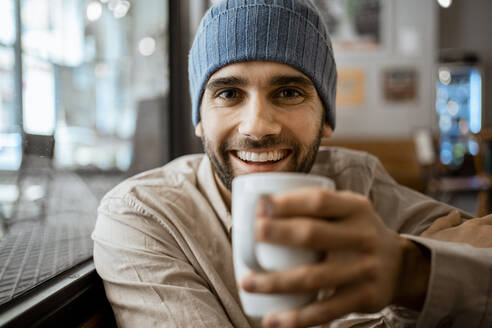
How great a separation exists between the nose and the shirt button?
0.56 m

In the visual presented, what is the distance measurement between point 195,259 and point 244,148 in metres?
0.32

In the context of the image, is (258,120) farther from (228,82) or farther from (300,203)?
(300,203)

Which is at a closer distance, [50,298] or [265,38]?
[50,298]

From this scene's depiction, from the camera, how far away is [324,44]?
1207mm

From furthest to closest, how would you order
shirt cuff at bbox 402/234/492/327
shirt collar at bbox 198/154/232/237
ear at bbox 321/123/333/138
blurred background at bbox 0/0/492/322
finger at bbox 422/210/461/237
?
1. blurred background at bbox 0/0/492/322
2. ear at bbox 321/123/333/138
3. shirt collar at bbox 198/154/232/237
4. finger at bbox 422/210/461/237
5. shirt cuff at bbox 402/234/492/327

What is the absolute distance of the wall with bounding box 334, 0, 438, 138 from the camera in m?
5.28

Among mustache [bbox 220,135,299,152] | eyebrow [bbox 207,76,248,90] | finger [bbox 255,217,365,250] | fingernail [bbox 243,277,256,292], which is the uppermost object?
eyebrow [bbox 207,76,248,90]

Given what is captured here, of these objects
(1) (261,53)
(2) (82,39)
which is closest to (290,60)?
(1) (261,53)

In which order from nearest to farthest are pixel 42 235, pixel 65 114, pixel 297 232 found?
pixel 297 232 < pixel 42 235 < pixel 65 114

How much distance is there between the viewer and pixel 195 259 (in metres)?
0.95

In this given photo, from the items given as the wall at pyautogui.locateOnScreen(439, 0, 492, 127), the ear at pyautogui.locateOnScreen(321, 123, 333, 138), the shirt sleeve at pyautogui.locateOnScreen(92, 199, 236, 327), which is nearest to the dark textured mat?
the shirt sleeve at pyautogui.locateOnScreen(92, 199, 236, 327)

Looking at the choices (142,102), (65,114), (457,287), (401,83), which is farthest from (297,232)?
(401,83)

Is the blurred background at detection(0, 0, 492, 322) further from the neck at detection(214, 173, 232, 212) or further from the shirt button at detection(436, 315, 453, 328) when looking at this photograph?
the shirt button at detection(436, 315, 453, 328)

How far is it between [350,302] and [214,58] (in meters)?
0.85
